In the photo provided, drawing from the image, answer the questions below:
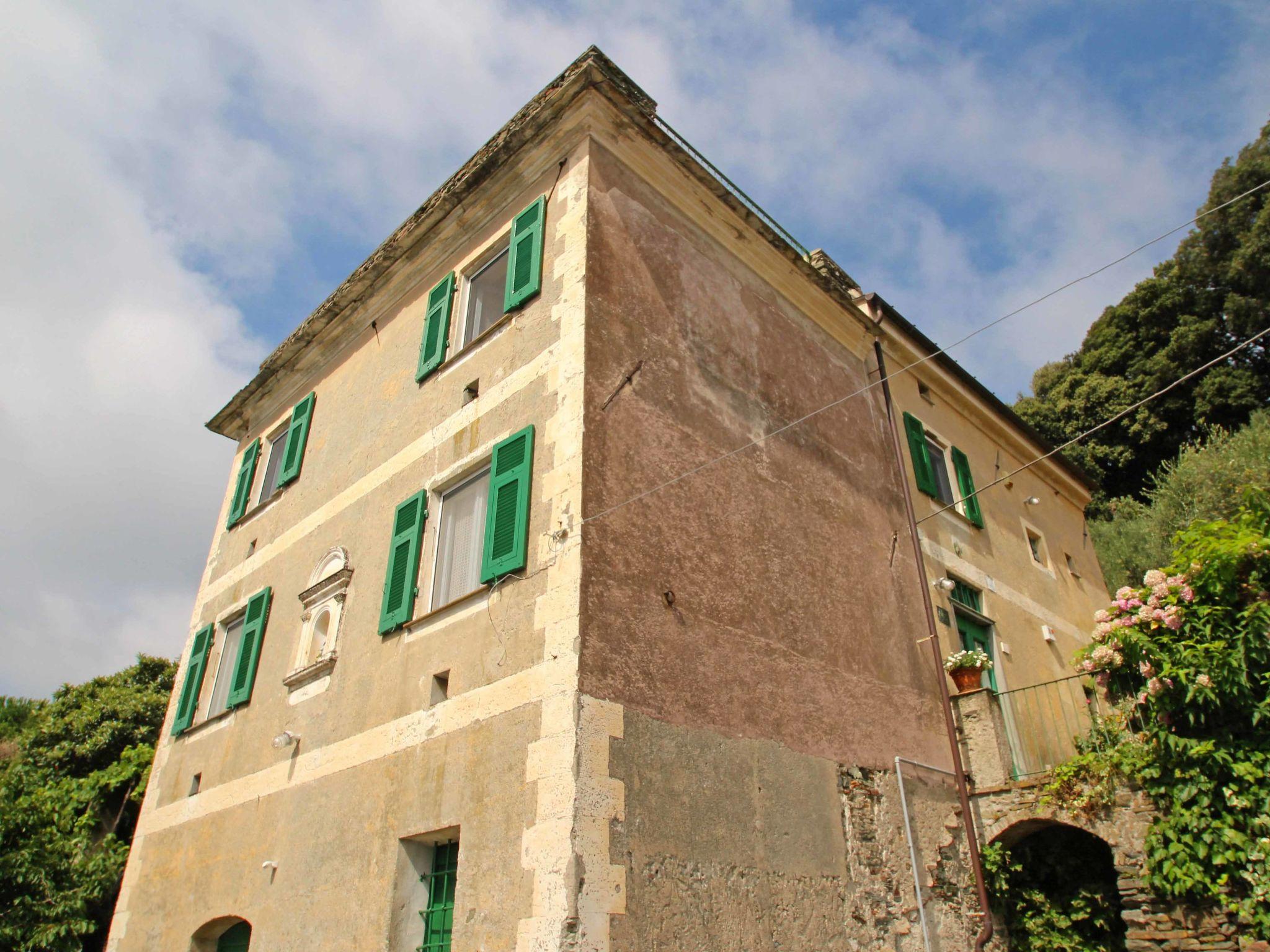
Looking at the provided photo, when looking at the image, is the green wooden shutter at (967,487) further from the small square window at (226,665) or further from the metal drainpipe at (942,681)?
the small square window at (226,665)

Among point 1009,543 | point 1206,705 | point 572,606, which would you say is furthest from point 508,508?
point 1009,543

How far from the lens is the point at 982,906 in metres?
8.38

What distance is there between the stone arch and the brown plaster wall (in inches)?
202

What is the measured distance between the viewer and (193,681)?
1114 centimetres

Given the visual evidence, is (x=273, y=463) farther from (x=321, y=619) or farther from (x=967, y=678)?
(x=967, y=678)

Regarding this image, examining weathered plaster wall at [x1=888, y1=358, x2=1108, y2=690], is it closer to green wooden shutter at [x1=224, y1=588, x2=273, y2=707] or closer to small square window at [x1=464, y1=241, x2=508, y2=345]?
small square window at [x1=464, y1=241, x2=508, y2=345]

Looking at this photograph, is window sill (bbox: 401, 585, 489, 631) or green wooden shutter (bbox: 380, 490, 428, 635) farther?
green wooden shutter (bbox: 380, 490, 428, 635)

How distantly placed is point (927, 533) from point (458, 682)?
22.5 ft

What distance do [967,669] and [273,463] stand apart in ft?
31.5

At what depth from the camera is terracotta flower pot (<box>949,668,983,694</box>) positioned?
988cm

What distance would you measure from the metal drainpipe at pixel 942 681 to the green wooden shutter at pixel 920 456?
1.06ft

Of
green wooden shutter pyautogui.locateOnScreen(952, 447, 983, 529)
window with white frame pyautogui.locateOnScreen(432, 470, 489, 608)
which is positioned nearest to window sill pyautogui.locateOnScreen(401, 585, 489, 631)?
window with white frame pyautogui.locateOnScreen(432, 470, 489, 608)

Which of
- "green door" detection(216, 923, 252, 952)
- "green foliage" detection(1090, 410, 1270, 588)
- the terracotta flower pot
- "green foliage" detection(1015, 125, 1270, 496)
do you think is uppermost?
"green foliage" detection(1015, 125, 1270, 496)

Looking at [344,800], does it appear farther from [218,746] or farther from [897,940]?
[897,940]
